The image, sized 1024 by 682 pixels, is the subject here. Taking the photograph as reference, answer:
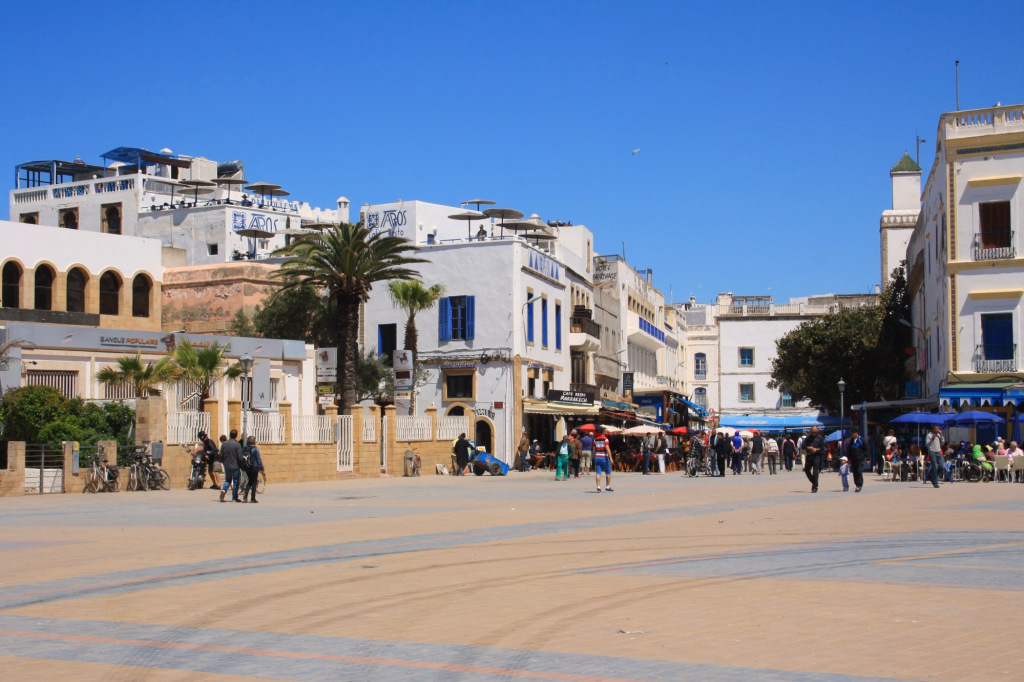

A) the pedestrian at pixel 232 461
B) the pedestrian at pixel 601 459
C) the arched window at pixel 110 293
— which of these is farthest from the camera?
the arched window at pixel 110 293

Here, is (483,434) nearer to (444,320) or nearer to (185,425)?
(444,320)

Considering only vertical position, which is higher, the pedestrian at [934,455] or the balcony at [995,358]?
the balcony at [995,358]

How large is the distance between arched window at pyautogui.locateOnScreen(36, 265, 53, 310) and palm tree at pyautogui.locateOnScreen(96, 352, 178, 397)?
11458mm

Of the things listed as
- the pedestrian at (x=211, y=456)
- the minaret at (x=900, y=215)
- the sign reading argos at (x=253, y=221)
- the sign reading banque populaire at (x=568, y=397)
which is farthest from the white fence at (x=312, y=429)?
the minaret at (x=900, y=215)

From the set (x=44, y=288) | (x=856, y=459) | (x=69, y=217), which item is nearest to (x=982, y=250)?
(x=856, y=459)

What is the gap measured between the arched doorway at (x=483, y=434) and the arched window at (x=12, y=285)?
20.2 meters

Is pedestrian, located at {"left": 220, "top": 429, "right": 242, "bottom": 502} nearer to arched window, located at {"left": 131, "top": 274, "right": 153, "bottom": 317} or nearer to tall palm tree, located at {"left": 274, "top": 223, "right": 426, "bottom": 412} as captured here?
tall palm tree, located at {"left": 274, "top": 223, "right": 426, "bottom": 412}

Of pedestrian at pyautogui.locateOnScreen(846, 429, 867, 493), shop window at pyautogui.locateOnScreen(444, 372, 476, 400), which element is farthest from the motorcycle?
shop window at pyautogui.locateOnScreen(444, 372, 476, 400)

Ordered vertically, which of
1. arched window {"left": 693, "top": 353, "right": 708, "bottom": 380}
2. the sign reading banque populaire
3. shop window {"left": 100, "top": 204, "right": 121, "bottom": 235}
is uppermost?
shop window {"left": 100, "top": 204, "right": 121, "bottom": 235}

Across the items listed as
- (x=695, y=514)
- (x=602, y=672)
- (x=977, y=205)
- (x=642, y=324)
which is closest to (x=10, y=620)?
(x=602, y=672)

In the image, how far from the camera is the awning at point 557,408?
52.3m

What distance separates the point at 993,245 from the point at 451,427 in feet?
73.3

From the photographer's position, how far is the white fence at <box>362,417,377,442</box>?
40656 millimetres

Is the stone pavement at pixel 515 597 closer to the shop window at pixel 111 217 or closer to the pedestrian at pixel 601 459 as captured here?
the pedestrian at pixel 601 459
